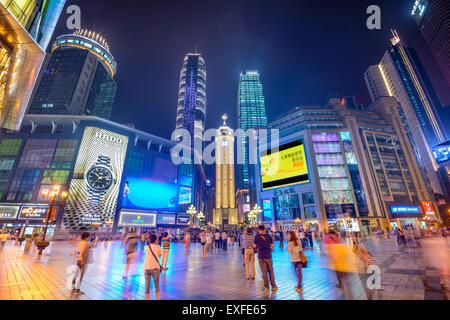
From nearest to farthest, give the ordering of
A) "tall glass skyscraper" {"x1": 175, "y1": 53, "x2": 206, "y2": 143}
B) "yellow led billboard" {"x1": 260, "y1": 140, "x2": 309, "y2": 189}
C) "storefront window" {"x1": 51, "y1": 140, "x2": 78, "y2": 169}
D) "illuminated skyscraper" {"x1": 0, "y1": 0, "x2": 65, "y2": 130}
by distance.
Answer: "illuminated skyscraper" {"x1": 0, "y1": 0, "x2": 65, "y2": 130}, "storefront window" {"x1": 51, "y1": 140, "x2": 78, "y2": 169}, "yellow led billboard" {"x1": 260, "y1": 140, "x2": 309, "y2": 189}, "tall glass skyscraper" {"x1": 175, "y1": 53, "x2": 206, "y2": 143}

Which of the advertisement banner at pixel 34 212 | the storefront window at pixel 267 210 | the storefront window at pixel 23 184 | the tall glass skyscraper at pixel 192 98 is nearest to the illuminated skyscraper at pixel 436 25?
the storefront window at pixel 267 210

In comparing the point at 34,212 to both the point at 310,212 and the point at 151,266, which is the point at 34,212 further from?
the point at 310,212

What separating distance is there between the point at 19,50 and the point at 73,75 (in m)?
88.7

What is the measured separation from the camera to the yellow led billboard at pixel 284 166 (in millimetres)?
47031

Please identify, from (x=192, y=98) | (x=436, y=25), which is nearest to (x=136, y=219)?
(x=436, y=25)

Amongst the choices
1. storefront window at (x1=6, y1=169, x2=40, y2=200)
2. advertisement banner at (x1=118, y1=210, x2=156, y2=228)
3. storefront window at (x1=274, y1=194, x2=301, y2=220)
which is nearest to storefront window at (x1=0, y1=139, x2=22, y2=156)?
storefront window at (x1=6, y1=169, x2=40, y2=200)

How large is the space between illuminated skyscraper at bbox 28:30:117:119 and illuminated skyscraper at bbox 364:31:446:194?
128134 mm

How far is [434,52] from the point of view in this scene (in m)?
44.9

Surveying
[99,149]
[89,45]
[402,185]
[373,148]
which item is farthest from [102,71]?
[402,185]

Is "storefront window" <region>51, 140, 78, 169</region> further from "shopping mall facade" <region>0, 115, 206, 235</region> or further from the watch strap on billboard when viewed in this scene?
the watch strap on billboard

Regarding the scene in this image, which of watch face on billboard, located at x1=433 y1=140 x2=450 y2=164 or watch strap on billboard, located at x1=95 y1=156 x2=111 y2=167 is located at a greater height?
watch strap on billboard, located at x1=95 y1=156 x2=111 y2=167

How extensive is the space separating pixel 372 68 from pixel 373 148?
7707 cm

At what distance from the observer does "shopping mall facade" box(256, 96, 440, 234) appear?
4553 centimetres
